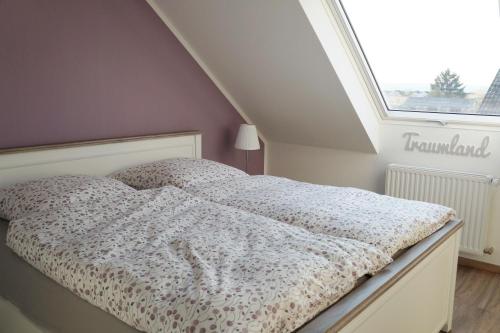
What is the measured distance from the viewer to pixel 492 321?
2.49 m

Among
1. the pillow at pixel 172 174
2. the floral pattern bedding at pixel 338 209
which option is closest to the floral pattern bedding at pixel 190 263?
the floral pattern bedding at pixel 338 209

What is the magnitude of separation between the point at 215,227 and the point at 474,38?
2017mm

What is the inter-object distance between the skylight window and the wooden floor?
1096mm

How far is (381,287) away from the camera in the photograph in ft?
5.34

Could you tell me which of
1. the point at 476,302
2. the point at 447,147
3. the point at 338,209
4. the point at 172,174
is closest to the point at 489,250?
the point at 476,302

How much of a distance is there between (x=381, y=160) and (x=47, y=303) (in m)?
2.66

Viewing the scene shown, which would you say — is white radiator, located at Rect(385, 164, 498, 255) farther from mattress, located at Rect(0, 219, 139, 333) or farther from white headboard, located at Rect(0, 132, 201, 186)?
mattress, located at Rect(0, 219, 139, 333)

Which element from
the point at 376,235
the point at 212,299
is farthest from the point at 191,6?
the point at 212,299

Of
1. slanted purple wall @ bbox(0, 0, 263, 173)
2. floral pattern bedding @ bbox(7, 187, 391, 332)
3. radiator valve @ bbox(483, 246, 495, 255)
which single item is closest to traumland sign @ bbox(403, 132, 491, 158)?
radiator valve @ bbox(483, 246, 495, 255)

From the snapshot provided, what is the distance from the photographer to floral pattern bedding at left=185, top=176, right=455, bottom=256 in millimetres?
1958

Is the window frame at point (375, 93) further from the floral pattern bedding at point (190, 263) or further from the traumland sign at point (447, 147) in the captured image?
the floral pattern bedding at point (190, 263)

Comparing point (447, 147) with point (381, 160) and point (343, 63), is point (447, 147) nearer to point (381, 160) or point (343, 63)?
point (381, 160)

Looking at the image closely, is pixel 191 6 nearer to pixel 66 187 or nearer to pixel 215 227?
pixel 66 187

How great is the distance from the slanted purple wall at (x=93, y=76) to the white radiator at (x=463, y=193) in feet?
5.24
